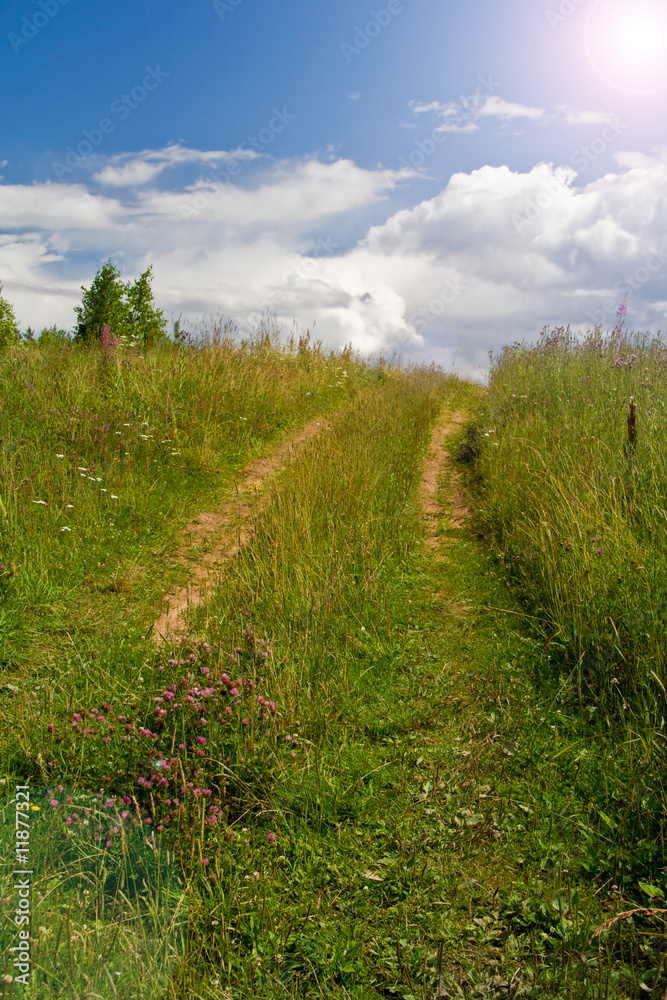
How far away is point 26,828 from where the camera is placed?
7.89ft

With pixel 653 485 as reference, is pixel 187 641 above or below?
below

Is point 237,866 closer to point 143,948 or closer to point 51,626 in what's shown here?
point 143,948

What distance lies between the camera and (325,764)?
2854 millimetres

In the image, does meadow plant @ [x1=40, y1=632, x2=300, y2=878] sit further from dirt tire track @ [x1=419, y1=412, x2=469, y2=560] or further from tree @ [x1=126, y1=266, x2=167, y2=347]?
tree @ [x1=126, y1=266, x2=167, y2=347]

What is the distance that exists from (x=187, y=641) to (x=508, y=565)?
10.1ft

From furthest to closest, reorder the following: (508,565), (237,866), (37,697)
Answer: (508,565) → (37,697) → (237,866)

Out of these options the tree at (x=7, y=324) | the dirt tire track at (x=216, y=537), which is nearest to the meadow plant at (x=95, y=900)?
the dirt tire track at (x=216, y=537)

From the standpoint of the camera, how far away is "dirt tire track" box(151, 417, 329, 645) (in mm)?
4759

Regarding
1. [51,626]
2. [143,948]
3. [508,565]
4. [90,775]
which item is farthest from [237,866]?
[508,565]

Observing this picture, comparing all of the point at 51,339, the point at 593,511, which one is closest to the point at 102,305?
the point at 51,339

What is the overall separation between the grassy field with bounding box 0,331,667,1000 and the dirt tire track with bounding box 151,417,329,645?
200 mm

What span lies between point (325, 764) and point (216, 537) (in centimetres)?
388

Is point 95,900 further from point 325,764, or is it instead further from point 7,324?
point 7,324

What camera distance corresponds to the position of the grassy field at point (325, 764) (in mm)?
2043
